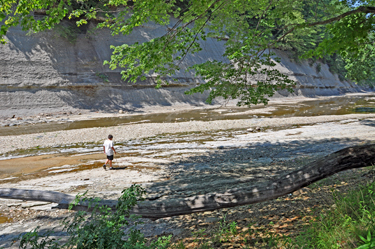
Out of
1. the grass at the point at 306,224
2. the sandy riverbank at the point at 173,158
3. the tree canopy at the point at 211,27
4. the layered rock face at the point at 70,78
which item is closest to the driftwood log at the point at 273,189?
the grass at the point at 306,224

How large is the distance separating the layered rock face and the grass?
20186 mm

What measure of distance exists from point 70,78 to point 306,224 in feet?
91.7

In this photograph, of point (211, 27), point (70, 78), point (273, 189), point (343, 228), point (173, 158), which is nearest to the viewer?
point (343, 228)

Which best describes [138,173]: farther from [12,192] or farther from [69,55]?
[69,55]

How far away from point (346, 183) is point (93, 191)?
260 inches

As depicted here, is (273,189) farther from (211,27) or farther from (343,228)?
(211,27)

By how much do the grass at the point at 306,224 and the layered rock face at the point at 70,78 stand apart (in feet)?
66.2

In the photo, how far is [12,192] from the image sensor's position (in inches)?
227

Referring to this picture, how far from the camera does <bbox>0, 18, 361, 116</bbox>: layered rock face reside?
→ 23.5 meters

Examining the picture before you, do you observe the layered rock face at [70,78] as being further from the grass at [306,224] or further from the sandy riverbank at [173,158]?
the grass at [306,224]

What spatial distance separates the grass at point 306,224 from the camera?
3.00 metres

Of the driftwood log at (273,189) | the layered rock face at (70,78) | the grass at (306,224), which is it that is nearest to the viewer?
the grass at (306,224)

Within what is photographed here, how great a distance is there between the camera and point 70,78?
26.8 m

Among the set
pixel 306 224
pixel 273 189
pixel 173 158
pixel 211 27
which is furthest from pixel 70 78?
pixel 306 224
